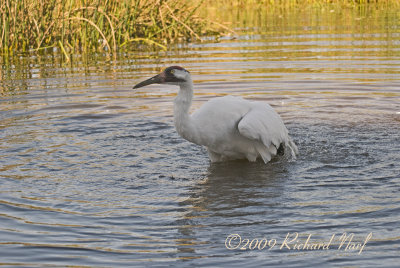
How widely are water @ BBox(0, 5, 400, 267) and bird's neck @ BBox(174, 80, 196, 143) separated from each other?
1.69 feet

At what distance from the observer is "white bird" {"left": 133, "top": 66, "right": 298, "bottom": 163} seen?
7191 mm

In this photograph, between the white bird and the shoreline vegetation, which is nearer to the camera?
the white bird

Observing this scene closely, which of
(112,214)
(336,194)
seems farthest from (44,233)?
(336,194)

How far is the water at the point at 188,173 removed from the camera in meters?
5.34

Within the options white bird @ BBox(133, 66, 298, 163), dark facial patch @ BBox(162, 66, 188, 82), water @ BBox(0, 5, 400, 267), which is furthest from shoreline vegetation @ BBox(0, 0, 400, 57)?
dark facial patch @ BBox(162, 66, 188, 82)

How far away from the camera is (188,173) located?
7598 millimetres

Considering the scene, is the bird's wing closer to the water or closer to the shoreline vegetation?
the water

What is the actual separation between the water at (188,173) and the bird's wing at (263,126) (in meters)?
0.31

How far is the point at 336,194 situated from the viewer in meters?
6.46

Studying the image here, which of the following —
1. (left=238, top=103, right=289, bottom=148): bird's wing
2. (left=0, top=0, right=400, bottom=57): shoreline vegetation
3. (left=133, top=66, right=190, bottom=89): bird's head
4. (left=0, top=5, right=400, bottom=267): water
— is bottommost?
(left=0, top=5, right=400, bottom=267): water

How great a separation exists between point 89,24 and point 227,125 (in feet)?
28.9

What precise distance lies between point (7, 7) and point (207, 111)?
7977 millimetres

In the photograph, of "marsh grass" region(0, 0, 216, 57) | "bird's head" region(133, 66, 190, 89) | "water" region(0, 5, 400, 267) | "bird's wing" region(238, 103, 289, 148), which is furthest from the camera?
"marsh grass" region(0, 0, 216, 57)

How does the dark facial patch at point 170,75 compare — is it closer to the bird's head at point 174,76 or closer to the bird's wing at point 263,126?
the bird's head at point 174,76
